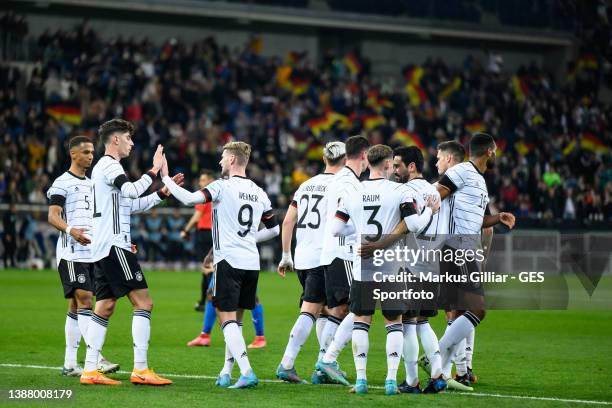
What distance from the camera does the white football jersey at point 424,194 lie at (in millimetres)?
10219

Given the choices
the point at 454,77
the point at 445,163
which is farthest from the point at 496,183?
the point at 445,163

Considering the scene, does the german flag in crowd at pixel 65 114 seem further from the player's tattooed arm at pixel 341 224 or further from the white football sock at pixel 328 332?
the player's tattooed arm at pixel 341 224

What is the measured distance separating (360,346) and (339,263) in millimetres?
1267

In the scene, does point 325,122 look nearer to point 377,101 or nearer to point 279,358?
point 377,101

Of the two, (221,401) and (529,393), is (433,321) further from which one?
(221,401)

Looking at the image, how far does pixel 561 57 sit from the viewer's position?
165 ft

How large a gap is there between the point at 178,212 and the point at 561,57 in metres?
24.1

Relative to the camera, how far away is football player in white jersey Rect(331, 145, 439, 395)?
10.1 metres

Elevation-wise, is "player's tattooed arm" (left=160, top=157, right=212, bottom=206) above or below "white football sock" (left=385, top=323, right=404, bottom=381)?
above

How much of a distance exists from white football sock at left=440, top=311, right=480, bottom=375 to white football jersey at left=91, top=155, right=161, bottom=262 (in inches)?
125

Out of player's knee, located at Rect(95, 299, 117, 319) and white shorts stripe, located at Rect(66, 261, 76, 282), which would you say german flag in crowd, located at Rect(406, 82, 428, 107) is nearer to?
white shorts stripe, located at Rect(66, 261, 76, 282)

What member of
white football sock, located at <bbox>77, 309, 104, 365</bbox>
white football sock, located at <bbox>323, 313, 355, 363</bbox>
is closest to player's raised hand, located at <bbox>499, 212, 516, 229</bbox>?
white football sock, located at <bbox>323, 313, 355, 363</bbox>

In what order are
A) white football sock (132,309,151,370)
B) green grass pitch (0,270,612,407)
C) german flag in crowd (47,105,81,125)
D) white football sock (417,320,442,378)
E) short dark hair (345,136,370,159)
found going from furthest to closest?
german flag in crowd (47,105,81,125)
short dark hair (345,136,370,159)
white football sock (132,309,151,370)
white football sock (417,320,442,378)
green grass pitch (0,270,612,407)

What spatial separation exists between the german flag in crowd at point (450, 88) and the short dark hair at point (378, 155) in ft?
113
